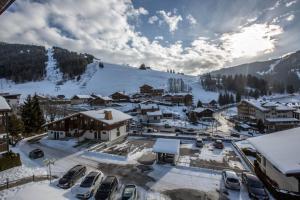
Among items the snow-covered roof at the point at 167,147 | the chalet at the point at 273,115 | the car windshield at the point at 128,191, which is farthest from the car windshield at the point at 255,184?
the chalet at the point at 273,115

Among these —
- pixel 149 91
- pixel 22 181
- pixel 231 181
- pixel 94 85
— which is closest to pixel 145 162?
pixel 231 181

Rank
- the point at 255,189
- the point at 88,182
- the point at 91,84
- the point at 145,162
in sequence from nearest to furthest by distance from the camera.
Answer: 1. the point at 255,189
2. the point at 88,182
3. the point at 145,162
4. the point at 91,84

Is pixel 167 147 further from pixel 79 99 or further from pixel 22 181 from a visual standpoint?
pixel 79 99

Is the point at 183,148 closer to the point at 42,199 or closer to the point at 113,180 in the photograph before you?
the point at 113,180

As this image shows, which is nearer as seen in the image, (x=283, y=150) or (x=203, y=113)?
(x=283, y=150)

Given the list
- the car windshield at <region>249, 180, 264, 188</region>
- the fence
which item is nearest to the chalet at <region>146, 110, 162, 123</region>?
the fence

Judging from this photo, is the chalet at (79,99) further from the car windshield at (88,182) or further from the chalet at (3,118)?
the car windshield at (88,182)
